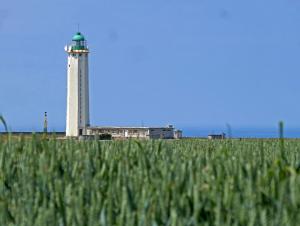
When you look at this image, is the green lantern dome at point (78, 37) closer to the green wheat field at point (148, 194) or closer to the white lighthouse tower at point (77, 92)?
the white lighthouse tower at point (77, 92)

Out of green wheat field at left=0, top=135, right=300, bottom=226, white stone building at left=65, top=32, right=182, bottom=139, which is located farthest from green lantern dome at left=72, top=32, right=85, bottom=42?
green wheat field at left=0, top=135, right=300, bottom=226

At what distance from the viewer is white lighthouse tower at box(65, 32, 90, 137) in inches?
3300

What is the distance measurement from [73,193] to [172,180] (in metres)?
0.57

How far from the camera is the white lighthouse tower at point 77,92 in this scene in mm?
83812

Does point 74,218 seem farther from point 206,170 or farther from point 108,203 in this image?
point 206,170

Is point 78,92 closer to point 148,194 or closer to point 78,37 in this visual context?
point 78,37

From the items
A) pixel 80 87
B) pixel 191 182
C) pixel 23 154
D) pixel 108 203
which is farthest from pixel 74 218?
pixel 80 87

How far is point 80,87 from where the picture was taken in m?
84.4

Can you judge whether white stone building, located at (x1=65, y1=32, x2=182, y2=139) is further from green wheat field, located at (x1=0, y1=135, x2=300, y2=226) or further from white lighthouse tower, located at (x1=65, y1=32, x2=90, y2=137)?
green wheat field, located at (x1=0, y1=135, x2=300, y2=226)

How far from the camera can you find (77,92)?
3319 inches

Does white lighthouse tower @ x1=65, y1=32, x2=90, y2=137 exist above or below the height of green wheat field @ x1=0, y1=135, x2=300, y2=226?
above

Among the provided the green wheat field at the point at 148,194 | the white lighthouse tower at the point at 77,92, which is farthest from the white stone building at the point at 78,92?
the green wheat field at the point at 148,194

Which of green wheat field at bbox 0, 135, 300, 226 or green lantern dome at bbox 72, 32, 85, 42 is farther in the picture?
green lantern dome at bbox 72, 32, 85, 42

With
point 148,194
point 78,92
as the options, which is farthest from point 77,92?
point 148,194
